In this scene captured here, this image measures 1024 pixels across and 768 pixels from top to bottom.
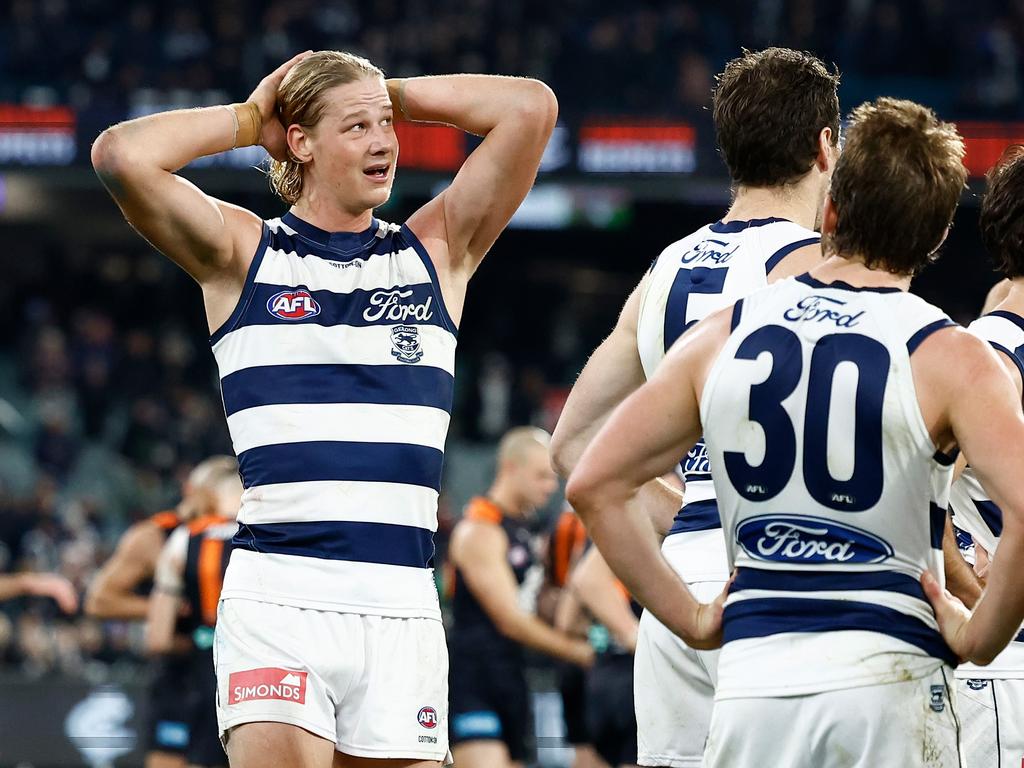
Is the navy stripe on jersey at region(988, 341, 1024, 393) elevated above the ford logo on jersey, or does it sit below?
above

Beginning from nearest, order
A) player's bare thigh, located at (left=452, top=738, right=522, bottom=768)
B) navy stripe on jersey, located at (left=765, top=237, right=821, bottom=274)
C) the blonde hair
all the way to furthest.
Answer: navy stripe on jersey, located at (left=765, top=237, right=821, bottom=274), the blonde hair, player's bare thigh, located at (left=452, top=738, right=522, bottom=768)

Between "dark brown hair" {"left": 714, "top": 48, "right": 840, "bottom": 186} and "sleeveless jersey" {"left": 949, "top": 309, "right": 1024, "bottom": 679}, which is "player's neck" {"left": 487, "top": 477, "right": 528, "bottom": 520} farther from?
"dark brown hair" {"left": 714, "top": 48, "right": 840, "bottom": 186}

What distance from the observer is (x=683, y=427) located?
10.4 feet

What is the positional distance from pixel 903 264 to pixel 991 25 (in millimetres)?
17388

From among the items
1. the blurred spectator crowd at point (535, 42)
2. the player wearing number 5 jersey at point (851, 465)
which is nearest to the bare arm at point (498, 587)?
the player wearing number 5 jersey at point (851, 465)

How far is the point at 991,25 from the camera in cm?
1925

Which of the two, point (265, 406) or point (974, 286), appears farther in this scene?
point (974, 286)

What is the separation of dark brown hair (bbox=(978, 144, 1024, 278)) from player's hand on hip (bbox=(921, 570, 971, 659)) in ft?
4.13

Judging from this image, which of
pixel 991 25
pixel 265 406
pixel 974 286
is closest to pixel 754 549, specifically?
pixel 265 406

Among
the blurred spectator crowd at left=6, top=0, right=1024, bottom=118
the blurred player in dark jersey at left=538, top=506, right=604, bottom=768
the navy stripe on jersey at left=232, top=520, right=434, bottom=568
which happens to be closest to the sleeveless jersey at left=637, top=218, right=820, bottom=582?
the navy stripe on jersey at left=232, top=520, right=434, bottom=568

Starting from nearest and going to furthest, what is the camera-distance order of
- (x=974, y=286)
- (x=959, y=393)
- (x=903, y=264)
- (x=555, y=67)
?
(x=959, y=393) → (x=903, y=264) → (x=555, y=67) → (x=974, y=286)

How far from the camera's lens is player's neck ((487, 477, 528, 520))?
9367 mm

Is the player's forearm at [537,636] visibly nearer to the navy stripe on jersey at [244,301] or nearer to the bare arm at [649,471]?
the navy stripe on jersey at [244,301]

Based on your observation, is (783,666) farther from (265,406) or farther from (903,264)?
(265,406)
